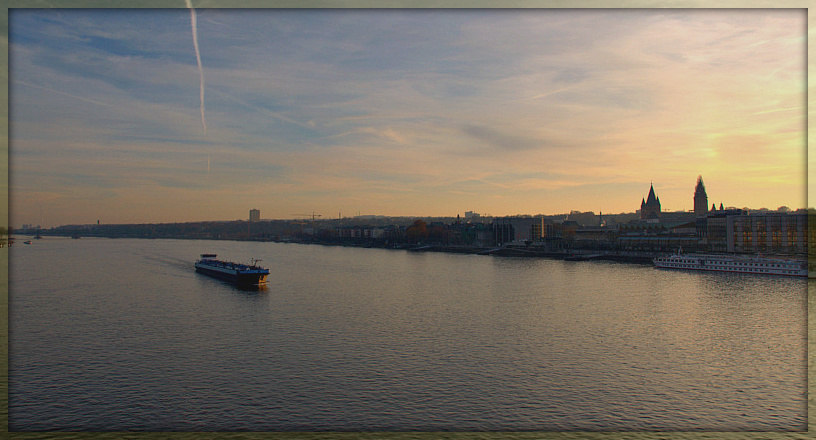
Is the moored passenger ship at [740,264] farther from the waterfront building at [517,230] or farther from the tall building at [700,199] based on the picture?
the tall building at [700,199]

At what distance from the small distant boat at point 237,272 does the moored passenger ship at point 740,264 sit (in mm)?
37876

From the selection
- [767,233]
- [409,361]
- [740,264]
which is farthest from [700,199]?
[409,361]

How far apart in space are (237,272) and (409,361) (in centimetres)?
2587

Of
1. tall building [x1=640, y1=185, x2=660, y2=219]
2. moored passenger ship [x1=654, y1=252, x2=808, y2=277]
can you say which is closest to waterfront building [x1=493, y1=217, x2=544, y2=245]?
tall building [x1=640, y1=185, x2=660, y2=219]

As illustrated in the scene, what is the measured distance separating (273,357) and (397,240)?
10880 cm

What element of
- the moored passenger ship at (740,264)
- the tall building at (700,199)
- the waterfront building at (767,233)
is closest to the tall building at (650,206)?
the tall building at (700,199)

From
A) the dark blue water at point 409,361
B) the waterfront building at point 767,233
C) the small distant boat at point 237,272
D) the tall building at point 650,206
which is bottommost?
the dark blue water at point 409,361

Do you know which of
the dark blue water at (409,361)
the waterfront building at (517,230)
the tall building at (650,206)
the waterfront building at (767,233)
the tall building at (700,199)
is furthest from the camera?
the tall building at (650,206)

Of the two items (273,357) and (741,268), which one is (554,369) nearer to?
(273,357)

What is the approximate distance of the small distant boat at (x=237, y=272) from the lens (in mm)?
38500

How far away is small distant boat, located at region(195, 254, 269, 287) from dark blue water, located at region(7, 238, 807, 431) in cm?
567

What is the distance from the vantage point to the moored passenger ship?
4400 cm

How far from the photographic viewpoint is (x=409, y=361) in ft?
55.3

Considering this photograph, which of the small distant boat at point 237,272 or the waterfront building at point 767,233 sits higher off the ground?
the waterfront building at point 767,233
